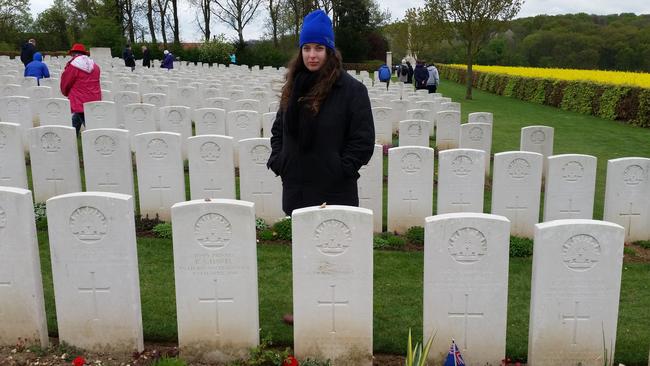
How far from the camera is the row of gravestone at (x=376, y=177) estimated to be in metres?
6.14

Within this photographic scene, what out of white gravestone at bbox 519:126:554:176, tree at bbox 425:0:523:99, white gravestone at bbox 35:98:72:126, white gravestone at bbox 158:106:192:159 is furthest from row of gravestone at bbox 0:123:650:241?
tree at bbox 425:0:523:99

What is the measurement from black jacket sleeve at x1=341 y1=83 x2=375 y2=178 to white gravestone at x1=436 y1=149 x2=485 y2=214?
2.57m

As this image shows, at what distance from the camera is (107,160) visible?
21.4 feet

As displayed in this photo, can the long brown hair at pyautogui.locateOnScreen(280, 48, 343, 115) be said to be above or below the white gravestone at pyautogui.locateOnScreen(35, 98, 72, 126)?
above

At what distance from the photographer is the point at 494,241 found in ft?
11.5

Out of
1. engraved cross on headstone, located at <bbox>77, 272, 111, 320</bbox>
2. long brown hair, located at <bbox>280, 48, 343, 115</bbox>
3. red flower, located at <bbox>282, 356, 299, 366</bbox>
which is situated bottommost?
red flower, located at <bbox>282, 356, 299, 366</bbox>

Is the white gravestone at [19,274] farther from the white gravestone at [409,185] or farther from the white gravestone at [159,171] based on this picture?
the white gravestone at [409,185]

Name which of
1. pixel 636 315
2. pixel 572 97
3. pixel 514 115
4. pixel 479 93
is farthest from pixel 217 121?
pixel 479 93

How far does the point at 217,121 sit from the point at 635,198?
5.80 metres

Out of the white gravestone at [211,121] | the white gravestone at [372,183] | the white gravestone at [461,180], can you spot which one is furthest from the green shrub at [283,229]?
the white gravestone at [211,121]

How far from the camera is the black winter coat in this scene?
3.57 metres

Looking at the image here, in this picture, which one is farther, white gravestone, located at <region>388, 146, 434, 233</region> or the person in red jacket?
the person in red jacket

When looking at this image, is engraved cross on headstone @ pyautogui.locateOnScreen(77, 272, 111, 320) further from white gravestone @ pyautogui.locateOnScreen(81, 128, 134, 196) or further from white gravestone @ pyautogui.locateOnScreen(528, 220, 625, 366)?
white gravestone @ pyautogui.locateOnScreen(81, 128, 134, 196)

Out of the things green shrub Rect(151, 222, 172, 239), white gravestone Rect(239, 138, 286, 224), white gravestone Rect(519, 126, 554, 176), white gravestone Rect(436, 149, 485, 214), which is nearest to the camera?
white gravestone Rect(436, 149, 485, 214)
